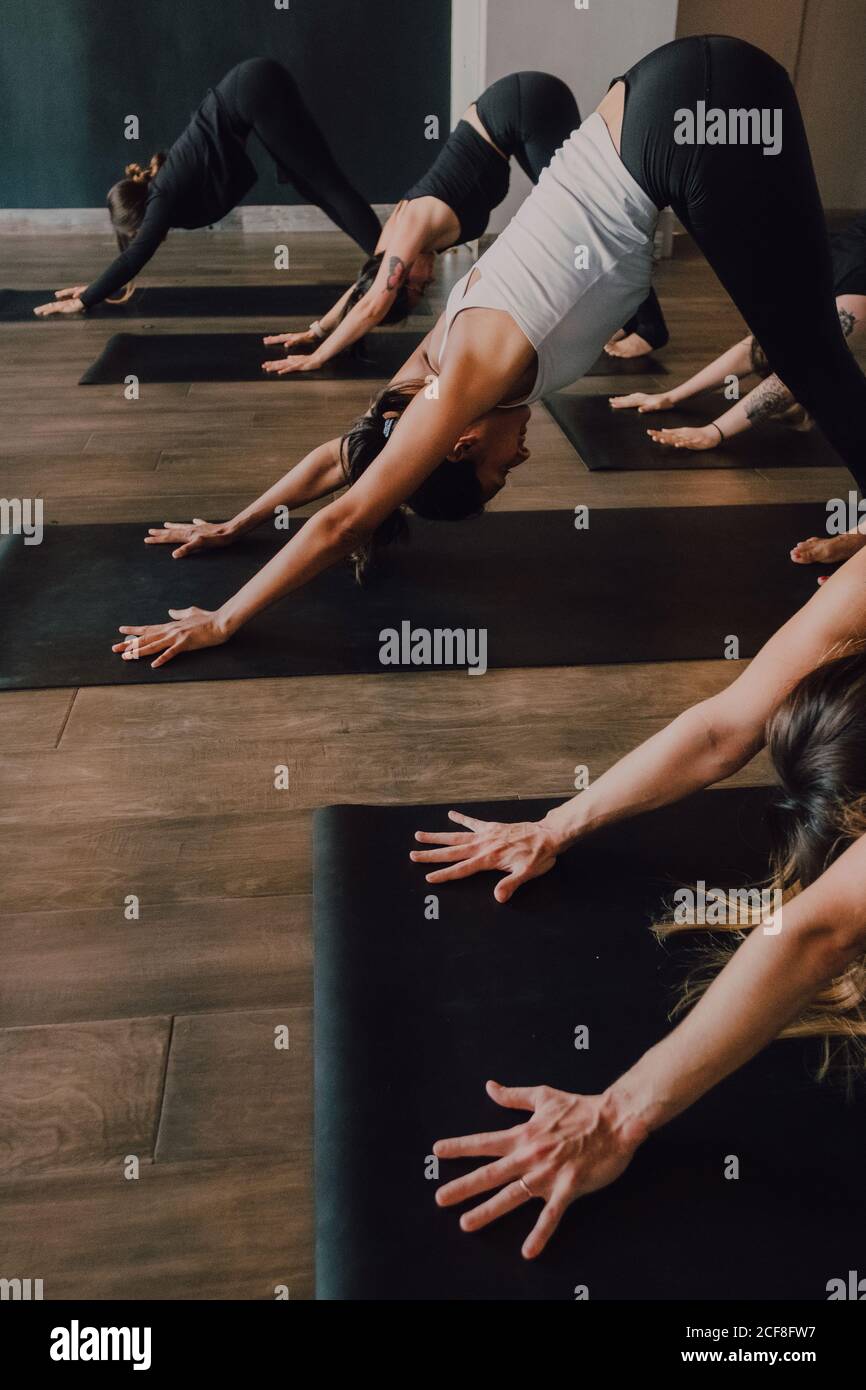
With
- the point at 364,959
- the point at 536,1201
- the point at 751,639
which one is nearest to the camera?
the point at 536,1201

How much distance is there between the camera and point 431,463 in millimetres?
1946

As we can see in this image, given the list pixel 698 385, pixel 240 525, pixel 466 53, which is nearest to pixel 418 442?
pixel 240 525

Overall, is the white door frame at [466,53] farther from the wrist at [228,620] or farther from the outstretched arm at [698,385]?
A: the wrist at [228,620]

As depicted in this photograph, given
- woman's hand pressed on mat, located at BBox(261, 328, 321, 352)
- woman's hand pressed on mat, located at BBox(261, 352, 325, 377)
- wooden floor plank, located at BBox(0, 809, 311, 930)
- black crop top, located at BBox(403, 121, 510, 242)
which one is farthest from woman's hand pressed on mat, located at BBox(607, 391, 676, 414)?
wooden floor plank, located at BBox(0, 809, 311, 930)

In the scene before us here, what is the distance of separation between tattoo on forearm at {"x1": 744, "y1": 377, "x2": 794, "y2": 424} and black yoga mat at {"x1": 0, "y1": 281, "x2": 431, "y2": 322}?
195 cm

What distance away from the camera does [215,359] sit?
13.4ft

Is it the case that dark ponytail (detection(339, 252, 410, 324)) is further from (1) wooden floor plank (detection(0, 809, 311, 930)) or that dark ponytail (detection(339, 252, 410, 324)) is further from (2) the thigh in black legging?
(1) wooden floor plank (detection(0, 809, 311, 930))

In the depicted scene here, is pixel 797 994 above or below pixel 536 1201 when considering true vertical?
above

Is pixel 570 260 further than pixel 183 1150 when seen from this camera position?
Yes

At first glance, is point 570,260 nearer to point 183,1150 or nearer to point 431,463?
point 431,463

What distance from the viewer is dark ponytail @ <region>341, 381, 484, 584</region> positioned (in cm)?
212

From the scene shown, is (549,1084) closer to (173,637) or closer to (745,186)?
(173,637)
